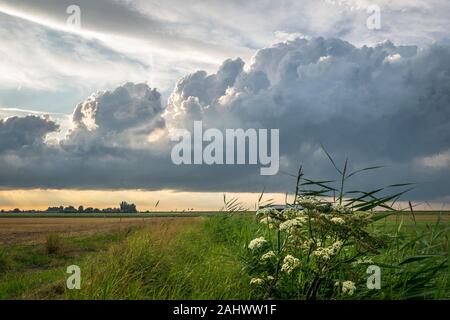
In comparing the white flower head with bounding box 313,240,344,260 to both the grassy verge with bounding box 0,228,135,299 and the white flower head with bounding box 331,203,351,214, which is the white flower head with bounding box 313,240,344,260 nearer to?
the white flower head with bounding box 331,203,351,214

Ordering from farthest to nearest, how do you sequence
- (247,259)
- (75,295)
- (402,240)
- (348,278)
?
1. (402,240)
2. (247,259)
3. (348,278)
4. (75,295)

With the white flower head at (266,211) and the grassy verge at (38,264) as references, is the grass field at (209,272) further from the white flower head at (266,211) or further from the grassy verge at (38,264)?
the white flower head at (266,211)

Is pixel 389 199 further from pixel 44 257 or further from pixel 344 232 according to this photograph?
pixel 44 257

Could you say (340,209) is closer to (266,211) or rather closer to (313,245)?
(313,245)

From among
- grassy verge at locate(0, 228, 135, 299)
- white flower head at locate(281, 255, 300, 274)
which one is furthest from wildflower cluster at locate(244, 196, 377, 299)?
grassy verge at locate(0, 228, 135, 299)

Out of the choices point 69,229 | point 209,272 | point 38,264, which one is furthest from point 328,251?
point 69,229

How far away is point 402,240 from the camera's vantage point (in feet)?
29.8

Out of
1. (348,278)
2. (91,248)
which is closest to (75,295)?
(348,278)

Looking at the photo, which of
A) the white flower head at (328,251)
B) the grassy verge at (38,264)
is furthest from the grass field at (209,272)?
the white flower head at (328,251)

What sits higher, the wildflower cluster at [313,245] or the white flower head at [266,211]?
the white flower head at [266,211]

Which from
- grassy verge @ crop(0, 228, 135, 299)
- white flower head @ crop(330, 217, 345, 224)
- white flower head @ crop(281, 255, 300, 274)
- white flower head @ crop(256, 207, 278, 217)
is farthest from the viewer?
grassy verge @ crop(0, 228, 135, 299)

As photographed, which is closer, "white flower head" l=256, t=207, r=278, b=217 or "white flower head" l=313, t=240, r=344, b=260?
"white flower head" l=313, t=240, r=344, b=260

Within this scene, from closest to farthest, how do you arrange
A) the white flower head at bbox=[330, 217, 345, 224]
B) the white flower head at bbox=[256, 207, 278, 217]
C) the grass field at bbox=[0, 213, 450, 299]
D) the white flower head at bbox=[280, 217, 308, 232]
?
the white flower head at bbox=[330, 217, 345, 224] < the white flower head at bbox=[280, 217, 308, 232] < the white flower head at bbox=[256, 207, 278, 217] < the grass field at bbox=[0, 213, 450, 299]

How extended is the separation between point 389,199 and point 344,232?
1.62 m
